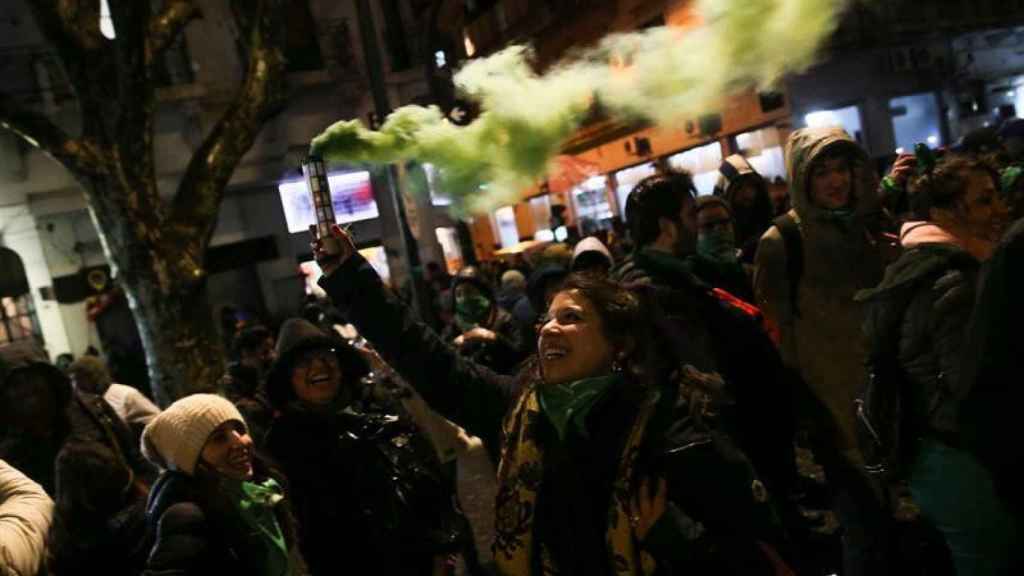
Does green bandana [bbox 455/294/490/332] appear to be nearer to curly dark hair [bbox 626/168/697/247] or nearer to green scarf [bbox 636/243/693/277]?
curly dark hair [bbox 626/168/697/247]

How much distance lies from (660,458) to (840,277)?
6.85 feet

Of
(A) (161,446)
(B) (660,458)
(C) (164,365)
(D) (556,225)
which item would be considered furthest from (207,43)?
(B) (660,458)

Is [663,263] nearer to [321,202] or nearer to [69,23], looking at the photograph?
[321,202]

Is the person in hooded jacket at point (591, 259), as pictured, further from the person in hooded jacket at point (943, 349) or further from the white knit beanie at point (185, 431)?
the white knit beanie at point (185, 431)

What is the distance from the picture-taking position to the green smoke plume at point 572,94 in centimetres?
396

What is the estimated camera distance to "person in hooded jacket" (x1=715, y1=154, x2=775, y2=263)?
5.88m

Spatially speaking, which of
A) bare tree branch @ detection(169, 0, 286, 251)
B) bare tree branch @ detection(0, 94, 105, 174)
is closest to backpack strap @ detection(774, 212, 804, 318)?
bare tree branch @ detection(169, 0, 286, 251)

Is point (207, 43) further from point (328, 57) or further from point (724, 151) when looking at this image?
point (724, 151)

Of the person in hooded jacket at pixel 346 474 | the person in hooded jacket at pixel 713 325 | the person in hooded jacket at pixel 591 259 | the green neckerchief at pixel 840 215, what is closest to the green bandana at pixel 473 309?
the person in hooded jacket at pixel 591 259

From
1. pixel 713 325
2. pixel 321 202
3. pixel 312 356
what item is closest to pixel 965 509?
pixel 713 325

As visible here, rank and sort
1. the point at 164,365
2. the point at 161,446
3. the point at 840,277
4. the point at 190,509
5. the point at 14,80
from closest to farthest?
the point at 190,509 < the point at 161,446 < the point at 840,277 < the point at 164,365 < the point at 14,80

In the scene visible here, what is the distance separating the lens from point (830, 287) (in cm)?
371

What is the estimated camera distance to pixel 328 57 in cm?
1908

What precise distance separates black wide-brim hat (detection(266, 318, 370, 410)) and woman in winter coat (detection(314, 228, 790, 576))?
Result: 4.37ft
